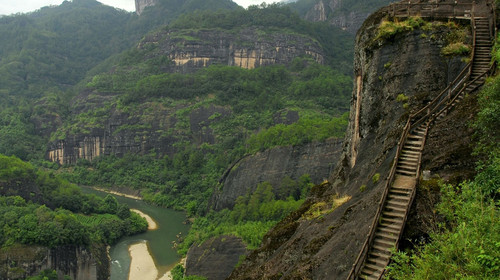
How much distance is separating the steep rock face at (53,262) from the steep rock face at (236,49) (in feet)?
314

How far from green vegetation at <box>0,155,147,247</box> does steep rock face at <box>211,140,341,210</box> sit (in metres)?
13.7

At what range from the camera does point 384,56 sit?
76.2ft

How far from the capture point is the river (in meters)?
55.8

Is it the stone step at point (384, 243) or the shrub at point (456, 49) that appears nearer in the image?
the stone step at point (384, 243)

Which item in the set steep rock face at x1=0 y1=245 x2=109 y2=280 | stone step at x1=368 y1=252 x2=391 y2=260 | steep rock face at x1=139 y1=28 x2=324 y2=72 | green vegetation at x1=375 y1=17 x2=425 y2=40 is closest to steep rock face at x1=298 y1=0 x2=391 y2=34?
steep rock face at x1=139 y1=28 x2=324 y2=72

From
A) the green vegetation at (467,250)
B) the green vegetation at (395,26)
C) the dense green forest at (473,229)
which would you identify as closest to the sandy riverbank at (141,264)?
the green vegetation at (395,26)

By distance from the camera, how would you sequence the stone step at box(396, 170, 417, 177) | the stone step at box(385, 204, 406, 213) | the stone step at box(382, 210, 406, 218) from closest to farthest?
the stone step at box(382, 210, 406, 218), the stone step at box(385, 204, 406, 213), the stone step at box(396, 170, 417, 177)

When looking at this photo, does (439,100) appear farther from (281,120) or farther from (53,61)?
(53,61)

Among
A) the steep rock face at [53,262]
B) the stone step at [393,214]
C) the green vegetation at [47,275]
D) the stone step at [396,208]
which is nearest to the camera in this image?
the stone step at [393,214]

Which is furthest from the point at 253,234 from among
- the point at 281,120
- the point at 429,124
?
the point at 281,120

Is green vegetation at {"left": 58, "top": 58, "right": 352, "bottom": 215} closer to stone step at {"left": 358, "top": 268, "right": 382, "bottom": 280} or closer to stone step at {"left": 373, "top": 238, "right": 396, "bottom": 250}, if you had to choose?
stone step at {"left": 373, "top": 238, "right": 396, "bottom": 250}

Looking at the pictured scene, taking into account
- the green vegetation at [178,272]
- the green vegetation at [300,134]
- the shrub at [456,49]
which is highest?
the shrub at [456,49]

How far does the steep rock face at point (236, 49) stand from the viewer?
142 m

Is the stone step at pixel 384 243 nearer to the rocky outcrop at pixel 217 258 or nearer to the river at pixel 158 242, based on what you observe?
the rocky outcrop at pixel 217 258
